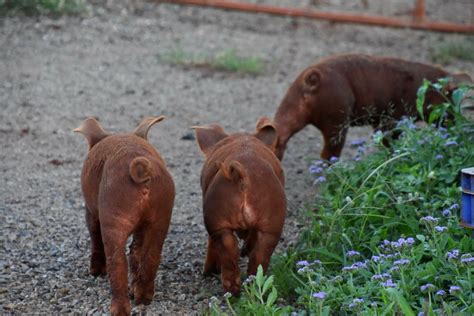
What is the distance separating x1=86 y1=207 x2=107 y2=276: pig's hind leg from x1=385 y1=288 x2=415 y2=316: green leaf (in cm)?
170

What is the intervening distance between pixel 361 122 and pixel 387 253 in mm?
2711

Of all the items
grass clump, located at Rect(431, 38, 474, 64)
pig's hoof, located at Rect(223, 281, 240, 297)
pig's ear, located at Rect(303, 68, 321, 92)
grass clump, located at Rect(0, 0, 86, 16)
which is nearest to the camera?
pig's hoof, located at Rect(223, 281, 240, 297)

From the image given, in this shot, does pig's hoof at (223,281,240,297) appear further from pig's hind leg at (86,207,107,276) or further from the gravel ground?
pig's hind leg at (86,207,107,276)

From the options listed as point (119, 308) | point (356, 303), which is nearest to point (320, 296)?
point (356, 303)

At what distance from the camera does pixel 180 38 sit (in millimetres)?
11328

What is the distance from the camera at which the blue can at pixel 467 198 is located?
4.83m

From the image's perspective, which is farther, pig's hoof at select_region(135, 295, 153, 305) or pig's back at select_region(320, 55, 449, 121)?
pig's back at select_region(320, 55, 449, 121)

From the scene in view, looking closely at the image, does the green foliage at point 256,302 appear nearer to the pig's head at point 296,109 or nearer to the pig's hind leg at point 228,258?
the pig's hind leg at point 228,258

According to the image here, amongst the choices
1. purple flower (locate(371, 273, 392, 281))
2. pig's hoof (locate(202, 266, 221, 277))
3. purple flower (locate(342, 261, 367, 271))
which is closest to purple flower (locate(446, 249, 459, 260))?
purple flower (locate(371, 273, 392, 281))

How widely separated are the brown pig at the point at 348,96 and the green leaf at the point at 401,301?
9.56 ft

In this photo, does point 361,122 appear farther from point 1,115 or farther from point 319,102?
point 1,115

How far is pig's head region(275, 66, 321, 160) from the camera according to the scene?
7.30 metres

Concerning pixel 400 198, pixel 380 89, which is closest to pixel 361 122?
pixel 380 89

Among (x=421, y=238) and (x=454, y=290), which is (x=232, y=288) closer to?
(x=421, y=238)
